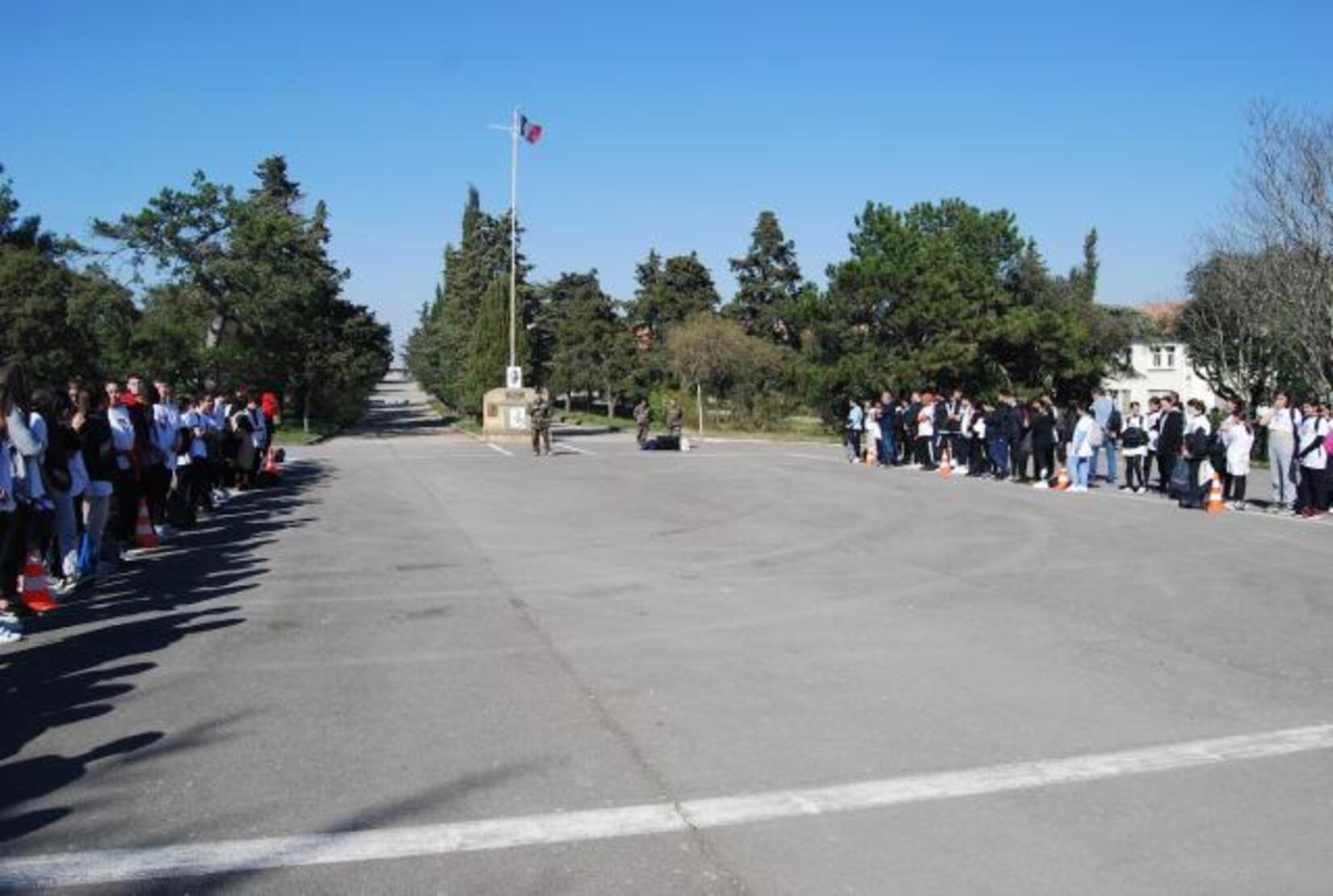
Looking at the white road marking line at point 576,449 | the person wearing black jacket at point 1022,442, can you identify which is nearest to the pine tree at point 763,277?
the white road marking line at point 576,449

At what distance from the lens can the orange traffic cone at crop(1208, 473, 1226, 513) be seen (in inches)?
679

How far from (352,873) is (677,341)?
50.6m

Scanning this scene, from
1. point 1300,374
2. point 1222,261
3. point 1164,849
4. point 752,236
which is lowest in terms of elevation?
point 1164,849

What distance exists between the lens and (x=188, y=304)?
46.7 meters

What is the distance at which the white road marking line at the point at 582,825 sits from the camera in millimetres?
4176

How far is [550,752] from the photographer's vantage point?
18.0ft

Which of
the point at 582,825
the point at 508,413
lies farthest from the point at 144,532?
the point at 508,413

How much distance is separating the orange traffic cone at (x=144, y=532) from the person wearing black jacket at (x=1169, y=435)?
15.8 meters

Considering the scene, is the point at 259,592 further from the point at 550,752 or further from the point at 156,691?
the point at 550,752

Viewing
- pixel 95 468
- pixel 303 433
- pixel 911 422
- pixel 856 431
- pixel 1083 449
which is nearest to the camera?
pixel 95 468

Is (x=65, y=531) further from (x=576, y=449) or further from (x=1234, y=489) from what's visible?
(x=576, y=449)

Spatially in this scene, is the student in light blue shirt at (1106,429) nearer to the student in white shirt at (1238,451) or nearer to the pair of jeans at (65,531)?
the student in white shirt at (1238,451)

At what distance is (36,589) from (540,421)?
21.7 metres

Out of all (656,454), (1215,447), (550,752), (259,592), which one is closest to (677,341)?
(656,454)
